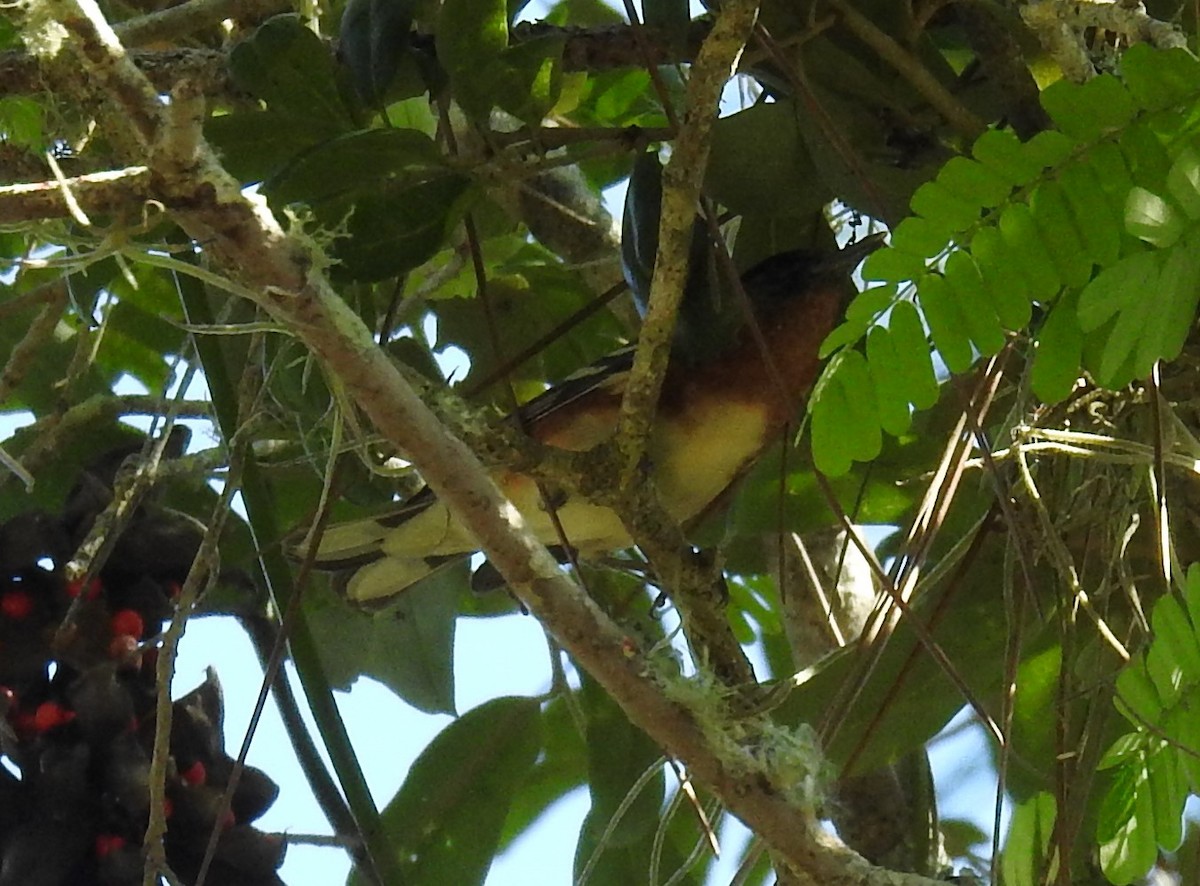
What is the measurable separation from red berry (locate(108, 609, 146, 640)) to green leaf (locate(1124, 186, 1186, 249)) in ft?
2.43

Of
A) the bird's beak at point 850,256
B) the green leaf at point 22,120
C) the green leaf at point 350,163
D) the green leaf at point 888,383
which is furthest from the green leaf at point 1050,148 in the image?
the green leaf at point 22,120

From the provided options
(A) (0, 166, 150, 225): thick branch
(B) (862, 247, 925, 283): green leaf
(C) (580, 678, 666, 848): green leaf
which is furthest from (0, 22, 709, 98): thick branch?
(C) (580, 678, 666, 848): green leaf

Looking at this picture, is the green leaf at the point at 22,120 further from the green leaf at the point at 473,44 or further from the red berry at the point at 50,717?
the red berry at the point at 50,717

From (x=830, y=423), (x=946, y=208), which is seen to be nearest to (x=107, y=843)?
(x=830, y=423)

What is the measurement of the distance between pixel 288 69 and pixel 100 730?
1.52 ft

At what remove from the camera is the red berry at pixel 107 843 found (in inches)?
38.5

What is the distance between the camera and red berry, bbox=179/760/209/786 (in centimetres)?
106

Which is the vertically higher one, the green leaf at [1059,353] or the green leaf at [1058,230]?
the green leaf at [1058,230]

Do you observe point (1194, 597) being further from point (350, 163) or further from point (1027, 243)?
point (350, 163)

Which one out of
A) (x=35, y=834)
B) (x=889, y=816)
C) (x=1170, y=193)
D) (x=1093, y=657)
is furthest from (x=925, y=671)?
(x=35, y=834)

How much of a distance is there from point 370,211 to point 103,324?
393 millimetres

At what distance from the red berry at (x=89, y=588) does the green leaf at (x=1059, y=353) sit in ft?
2.10

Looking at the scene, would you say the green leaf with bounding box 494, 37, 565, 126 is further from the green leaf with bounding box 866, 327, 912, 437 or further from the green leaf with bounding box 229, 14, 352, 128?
the green leaf with bounding box 866, 327, 912, 437

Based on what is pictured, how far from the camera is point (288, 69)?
2.88 ft
